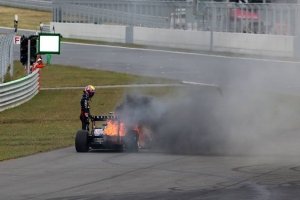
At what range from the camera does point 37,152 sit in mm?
19094

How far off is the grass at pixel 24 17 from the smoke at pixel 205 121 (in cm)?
5153

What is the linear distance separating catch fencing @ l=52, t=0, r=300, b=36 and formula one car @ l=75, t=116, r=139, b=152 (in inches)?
163

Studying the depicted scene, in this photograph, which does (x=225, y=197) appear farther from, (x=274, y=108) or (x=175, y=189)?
(x=274, y=108)

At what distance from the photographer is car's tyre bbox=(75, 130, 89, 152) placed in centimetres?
1838

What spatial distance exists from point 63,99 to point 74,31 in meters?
28.7

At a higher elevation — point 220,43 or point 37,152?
point 220,43

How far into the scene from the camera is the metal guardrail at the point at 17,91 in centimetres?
2956

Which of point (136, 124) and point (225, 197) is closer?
point (225, 197)

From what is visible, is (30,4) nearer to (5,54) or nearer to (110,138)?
(5,54)

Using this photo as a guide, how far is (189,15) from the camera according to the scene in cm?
3130

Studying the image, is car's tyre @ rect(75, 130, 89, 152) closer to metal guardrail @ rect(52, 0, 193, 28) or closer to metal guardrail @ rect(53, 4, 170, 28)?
metal guardrail @ rect(52, 0, 193, 28)

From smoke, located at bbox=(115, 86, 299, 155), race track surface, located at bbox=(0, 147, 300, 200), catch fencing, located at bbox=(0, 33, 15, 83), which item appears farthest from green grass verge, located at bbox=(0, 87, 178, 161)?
smoke, located at bbox=(115, 86, 299, 155)

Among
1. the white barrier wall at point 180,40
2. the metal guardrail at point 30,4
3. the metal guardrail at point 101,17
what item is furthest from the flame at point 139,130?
the metal guardrail at point 30,4

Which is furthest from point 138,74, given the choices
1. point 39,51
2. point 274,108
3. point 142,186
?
point 142,186
